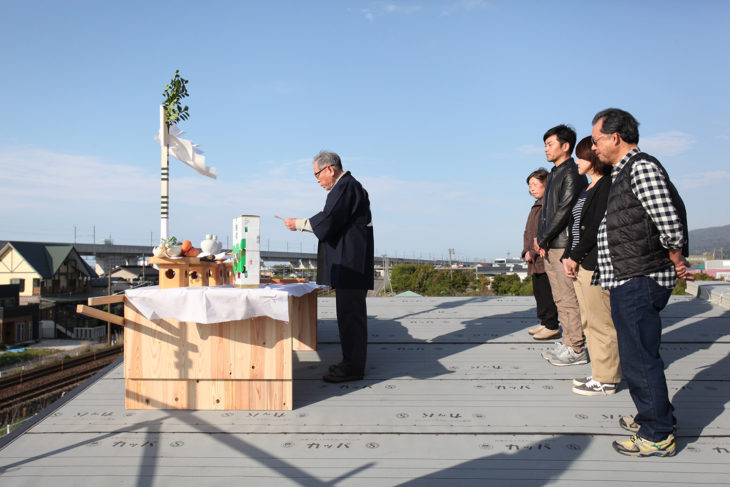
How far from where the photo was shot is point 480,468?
1.95m

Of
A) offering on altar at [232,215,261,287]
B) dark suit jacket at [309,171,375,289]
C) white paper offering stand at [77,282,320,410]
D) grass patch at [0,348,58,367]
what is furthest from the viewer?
grass patch at [0,348,58,367]

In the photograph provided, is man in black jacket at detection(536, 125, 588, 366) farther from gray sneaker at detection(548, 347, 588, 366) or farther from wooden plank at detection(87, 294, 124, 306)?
wooden plank at detection(87, 294, 124, 306)

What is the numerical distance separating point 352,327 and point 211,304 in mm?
984

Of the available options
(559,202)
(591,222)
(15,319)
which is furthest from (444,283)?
(591,222)

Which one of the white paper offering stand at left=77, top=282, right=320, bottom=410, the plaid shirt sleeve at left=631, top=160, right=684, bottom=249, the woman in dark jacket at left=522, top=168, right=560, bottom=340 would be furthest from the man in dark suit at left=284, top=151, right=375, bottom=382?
the woman in dark jacket at left=522, top=168, right=560, bottom=340

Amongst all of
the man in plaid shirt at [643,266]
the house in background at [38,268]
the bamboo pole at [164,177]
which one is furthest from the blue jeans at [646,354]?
the house in background at [38,268]

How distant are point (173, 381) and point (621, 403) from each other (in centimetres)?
250

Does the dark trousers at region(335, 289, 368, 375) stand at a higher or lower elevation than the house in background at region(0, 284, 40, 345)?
higher

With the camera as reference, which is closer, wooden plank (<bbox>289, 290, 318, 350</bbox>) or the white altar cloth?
the white altar cloth

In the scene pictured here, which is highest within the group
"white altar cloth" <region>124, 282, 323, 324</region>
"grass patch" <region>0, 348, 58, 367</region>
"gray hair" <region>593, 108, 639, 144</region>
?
"gray hair" <region>593, 108, 639, 144</region>

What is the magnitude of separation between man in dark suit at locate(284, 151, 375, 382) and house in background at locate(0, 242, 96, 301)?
28.4 m

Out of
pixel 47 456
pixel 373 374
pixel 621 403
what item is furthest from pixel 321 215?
pixel 621 403

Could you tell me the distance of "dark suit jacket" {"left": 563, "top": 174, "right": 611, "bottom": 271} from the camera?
2842mm

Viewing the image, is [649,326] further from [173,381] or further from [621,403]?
[173,381]
